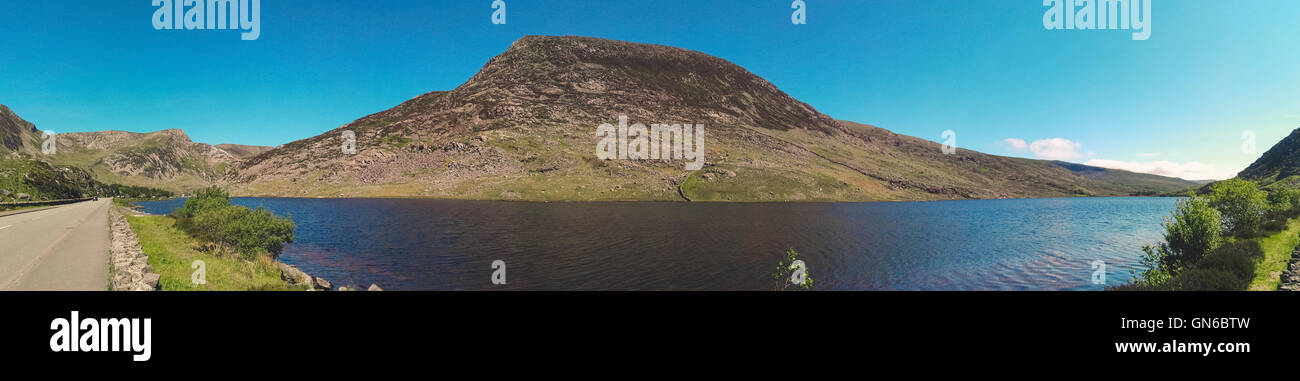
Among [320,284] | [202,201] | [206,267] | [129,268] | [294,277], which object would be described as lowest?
[320,284]

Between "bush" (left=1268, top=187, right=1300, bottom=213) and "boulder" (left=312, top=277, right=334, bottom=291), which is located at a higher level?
"bush" (left=1268, top=187, right=1300, bottom=213)

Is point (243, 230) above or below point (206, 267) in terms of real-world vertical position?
above

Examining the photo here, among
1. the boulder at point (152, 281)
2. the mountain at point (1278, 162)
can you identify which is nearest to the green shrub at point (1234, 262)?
the boulder at point (152, 281)

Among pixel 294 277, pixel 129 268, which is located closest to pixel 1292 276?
pixel 294 277

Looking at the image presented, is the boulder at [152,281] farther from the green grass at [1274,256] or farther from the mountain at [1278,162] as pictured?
the mountain at [1278,162]

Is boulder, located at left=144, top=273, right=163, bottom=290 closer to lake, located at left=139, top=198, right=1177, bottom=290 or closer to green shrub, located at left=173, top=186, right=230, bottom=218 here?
lake, located at left=139, top=198, right=1177, bottom=290

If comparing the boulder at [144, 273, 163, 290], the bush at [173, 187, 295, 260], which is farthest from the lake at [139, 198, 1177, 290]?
the boulder at [144, 273, 163, 290]

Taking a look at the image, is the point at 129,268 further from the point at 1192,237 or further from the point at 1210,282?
the point at 1192,237
